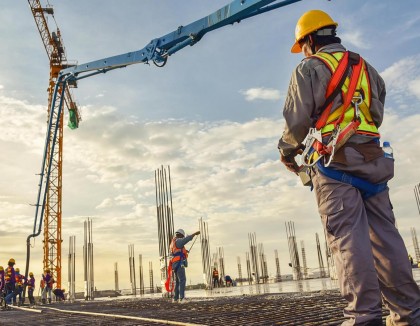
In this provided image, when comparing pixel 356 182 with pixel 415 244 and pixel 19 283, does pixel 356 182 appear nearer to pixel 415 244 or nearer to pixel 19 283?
pixel 19 283

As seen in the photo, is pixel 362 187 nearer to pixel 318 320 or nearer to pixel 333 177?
pixel 333 177

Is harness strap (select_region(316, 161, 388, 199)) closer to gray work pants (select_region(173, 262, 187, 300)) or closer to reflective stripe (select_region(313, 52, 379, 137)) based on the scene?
reflective stripe (select_region(313, 52, 379, 137))

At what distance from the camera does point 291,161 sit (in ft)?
8.66

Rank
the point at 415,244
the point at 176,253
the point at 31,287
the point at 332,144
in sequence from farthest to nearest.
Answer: the point at 415,244 → the point at 31,287 → the point at 176,253 → the point at 332,144

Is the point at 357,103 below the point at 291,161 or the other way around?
the other way around

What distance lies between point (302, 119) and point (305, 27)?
26.8 inches

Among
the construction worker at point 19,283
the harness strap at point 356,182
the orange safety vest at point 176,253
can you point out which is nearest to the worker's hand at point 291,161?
the harness strap at point 356,182

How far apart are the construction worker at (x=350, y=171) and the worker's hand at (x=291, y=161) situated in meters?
0.09

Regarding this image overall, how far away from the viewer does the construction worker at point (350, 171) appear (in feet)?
7.32

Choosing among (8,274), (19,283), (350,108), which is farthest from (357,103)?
(19,283)

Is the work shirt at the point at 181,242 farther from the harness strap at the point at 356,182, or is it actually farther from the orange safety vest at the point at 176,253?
the harness strap at the point at 356,182

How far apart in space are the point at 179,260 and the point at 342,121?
286 inches

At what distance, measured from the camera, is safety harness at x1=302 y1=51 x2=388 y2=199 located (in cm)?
232

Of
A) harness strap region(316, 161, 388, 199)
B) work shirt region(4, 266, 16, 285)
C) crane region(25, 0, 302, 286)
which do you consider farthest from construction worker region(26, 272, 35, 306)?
harness strap region(316, 161, 388, 199)
